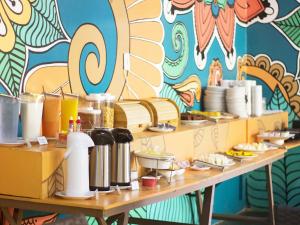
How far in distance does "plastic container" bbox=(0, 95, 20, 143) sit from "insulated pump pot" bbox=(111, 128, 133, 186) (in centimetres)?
44

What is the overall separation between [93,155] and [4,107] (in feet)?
1.45

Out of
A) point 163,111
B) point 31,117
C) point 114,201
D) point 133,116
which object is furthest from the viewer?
point 163,111

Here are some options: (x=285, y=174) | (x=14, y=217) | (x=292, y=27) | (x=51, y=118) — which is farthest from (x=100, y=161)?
(x=292, y=27)

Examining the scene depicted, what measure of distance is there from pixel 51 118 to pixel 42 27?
509 mm

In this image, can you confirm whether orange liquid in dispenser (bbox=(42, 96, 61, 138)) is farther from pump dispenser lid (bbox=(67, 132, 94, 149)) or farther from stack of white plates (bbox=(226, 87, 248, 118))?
stack of white plates (bbox=(226, 87, 248, 118))

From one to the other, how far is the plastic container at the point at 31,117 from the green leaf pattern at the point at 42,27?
36cm

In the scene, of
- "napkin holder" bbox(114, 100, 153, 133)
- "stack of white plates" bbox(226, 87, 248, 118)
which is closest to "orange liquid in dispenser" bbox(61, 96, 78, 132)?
"napkin holder" bbox(114, 100, 153, 133)

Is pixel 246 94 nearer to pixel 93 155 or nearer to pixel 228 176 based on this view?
pixel 228 176

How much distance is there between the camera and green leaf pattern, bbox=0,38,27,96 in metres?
2.74

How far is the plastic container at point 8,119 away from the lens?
101 inches

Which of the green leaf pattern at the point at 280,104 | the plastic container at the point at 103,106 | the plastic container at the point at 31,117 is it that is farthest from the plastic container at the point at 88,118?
the green leaf pattern at the point at 280,104

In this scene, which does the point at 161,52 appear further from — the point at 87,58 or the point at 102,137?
the point at 102,137

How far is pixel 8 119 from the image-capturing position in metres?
2.58

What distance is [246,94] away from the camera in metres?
4.68
